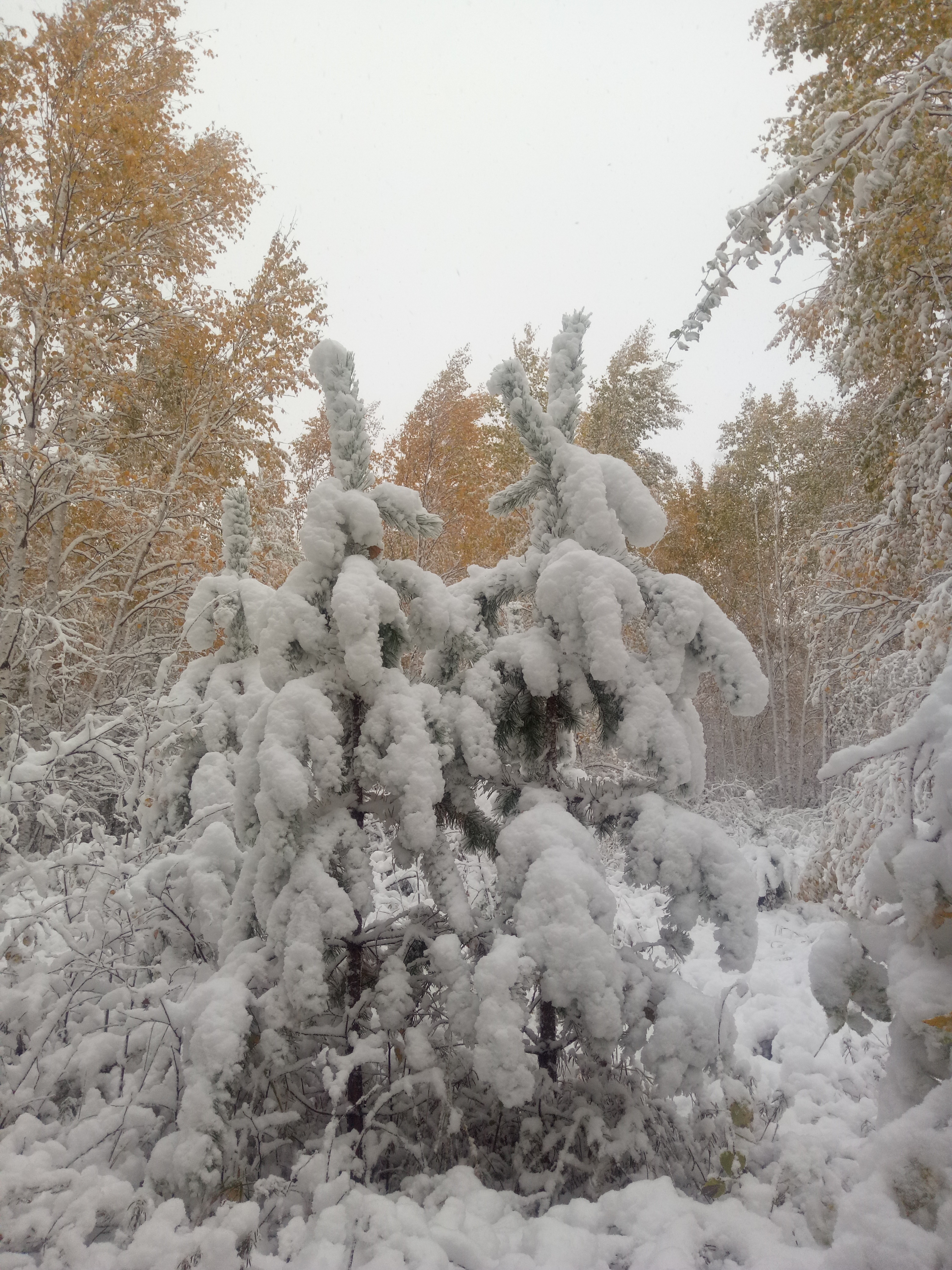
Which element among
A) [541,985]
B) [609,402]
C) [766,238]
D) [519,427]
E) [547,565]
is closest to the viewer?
[541,985]

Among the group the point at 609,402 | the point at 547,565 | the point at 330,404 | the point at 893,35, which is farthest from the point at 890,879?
the point at 609,402

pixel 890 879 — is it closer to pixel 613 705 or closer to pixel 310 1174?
pixel 613 705

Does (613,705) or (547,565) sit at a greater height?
(547,565)

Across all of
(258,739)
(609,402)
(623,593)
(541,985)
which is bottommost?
(541,985)

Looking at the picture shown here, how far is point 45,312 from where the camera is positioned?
6363 millimetres

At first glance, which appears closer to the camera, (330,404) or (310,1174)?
(310,1174)

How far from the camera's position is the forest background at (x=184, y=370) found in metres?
5.11

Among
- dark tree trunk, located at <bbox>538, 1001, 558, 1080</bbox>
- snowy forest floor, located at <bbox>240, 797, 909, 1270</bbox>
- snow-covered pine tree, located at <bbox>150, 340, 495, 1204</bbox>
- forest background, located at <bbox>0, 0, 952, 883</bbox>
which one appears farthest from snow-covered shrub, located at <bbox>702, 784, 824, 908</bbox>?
snow-covered pine tree, located at <bbox>150, 340, 495, 1204</bbox>

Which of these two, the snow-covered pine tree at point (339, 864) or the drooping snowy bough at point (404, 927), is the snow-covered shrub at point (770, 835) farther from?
the snow-covered pine tree at point (339, 864)

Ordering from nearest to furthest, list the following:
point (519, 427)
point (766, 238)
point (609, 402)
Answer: point (766, 238) → point (519, 427) → point (609, 402)

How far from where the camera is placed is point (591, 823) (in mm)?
2771

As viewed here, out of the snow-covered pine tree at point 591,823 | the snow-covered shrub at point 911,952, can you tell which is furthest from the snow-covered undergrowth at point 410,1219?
the snow-covered shrub at point 911,952

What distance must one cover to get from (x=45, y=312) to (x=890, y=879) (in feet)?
26.2

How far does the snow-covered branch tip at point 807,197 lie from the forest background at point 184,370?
0.21 m
